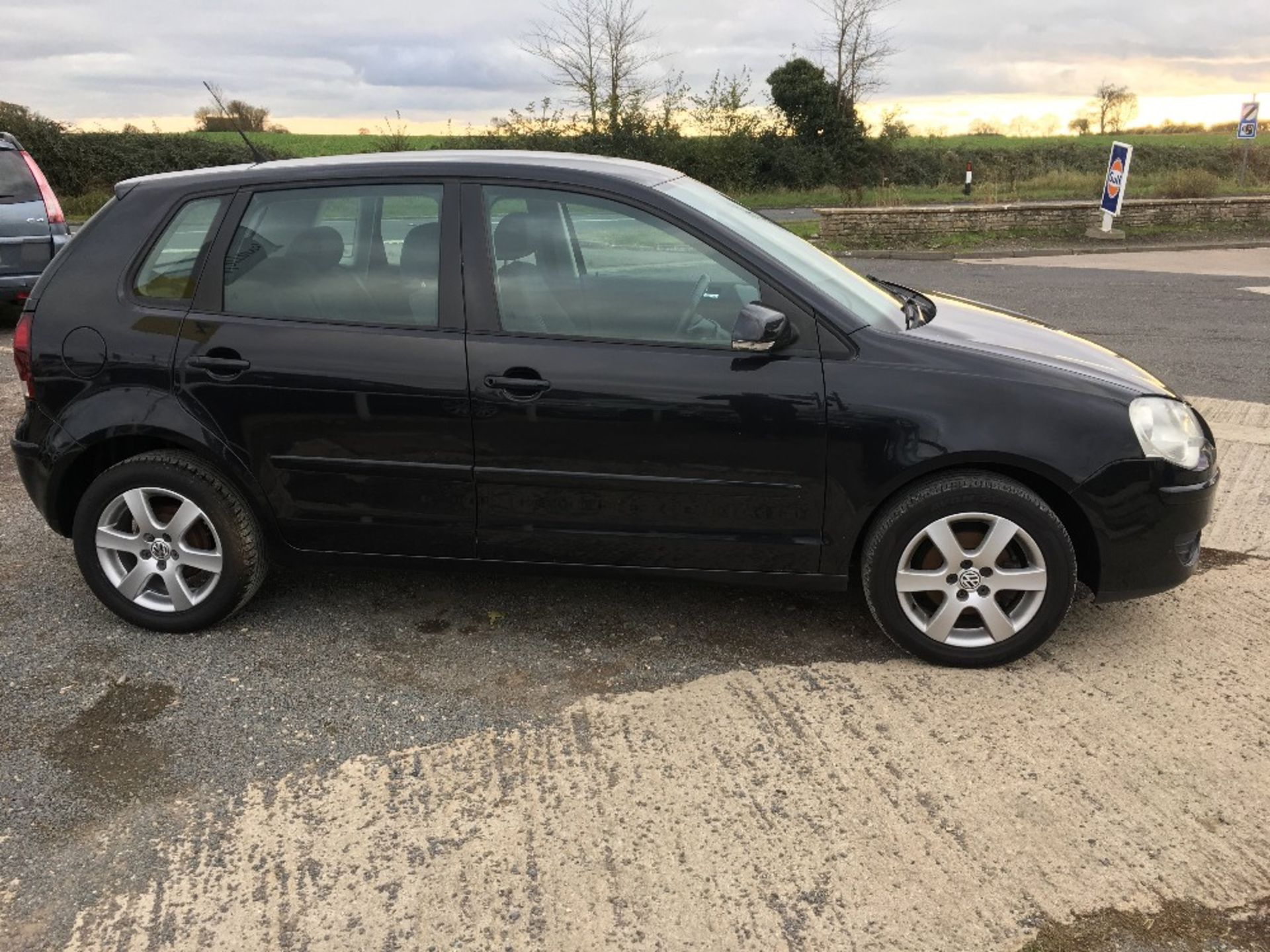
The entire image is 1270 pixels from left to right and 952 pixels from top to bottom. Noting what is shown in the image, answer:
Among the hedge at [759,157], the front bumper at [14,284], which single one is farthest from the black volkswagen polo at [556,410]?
the hedge at [759,157]

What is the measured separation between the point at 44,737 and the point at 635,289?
92.9 inches

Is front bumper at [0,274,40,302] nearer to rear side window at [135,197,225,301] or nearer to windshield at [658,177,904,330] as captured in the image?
rear side window at [135,197,225,301]

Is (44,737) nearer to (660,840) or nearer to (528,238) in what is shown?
(660,840)

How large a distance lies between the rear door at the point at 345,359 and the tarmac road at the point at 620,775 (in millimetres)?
571

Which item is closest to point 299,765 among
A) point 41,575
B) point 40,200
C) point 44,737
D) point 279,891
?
point 279,891

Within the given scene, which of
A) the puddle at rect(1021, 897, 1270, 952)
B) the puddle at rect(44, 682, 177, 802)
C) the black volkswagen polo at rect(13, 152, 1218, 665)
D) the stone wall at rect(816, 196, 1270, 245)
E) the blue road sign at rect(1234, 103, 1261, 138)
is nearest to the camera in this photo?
the puddle at rect(1021, 897, 1270, 952)

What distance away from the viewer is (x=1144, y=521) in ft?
11.4

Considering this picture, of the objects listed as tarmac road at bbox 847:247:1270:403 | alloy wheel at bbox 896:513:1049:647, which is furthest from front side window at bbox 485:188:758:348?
tarmac road at bbox 847:247:1270:403

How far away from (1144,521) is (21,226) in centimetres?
989

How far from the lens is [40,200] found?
9.86 metres

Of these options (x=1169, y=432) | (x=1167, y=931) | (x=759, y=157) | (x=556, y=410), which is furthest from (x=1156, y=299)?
(x=759, y=157)

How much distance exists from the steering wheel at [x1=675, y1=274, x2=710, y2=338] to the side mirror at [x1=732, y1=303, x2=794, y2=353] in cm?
17

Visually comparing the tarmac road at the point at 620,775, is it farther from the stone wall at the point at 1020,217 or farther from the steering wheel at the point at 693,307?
the stone wall at the point at 1020,217

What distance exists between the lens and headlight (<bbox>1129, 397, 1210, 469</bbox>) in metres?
3.45
